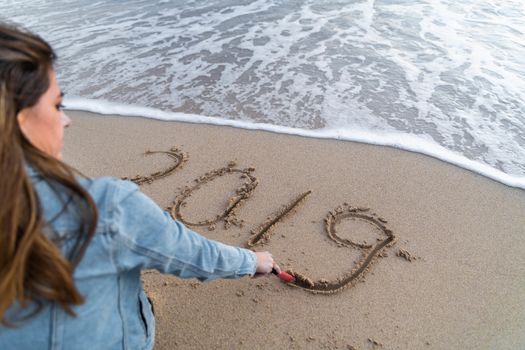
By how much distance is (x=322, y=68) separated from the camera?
485cm

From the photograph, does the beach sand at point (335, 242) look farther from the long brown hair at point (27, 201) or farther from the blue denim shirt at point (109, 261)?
the long brown hair at point (27, 201)

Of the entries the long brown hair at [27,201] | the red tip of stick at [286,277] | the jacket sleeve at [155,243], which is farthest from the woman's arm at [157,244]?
the red tip of stick at [286,277]

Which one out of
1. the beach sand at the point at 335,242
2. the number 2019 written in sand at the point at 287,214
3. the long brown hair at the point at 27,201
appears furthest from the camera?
the number 2019 written in sand at the point at 287,214

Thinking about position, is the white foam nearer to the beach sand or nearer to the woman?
the beach sand

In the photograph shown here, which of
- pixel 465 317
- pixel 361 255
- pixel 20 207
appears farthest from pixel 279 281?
pixel 20 207

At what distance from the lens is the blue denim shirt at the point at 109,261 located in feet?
3.60

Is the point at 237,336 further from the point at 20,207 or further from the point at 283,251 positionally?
the point at 20,207

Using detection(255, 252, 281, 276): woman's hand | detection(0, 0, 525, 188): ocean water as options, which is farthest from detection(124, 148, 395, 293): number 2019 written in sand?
detection(0, 0, 525, 188): ocean water

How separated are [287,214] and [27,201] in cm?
201

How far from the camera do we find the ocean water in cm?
380

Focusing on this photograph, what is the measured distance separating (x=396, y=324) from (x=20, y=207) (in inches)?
71.0

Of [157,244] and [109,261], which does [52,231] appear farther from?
[157,244]

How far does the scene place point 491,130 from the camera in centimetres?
374

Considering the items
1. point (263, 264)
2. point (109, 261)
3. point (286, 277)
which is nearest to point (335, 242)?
point (286, 277)
